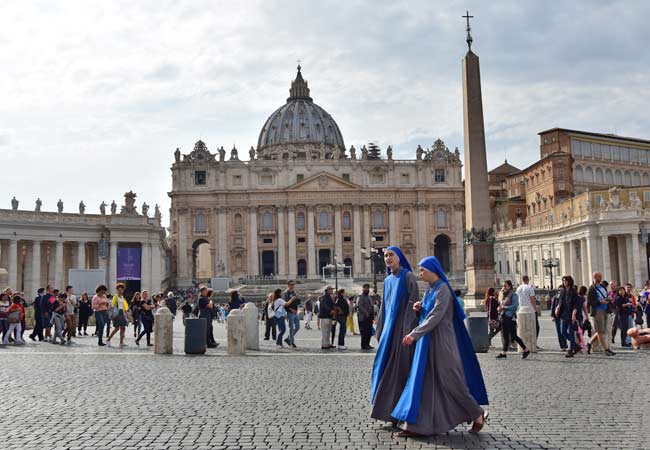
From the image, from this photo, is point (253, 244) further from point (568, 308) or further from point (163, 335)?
point (568, 308)

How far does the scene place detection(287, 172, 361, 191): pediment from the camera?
74.3 meters

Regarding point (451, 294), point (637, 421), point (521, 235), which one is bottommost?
point (637, 421)

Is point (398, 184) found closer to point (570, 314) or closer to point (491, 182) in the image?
point (491, 182)

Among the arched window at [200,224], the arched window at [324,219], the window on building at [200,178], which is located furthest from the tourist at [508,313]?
the window on building at [200,178]

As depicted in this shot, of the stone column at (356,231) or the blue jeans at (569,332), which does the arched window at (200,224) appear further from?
the blue jeans at (569,332)

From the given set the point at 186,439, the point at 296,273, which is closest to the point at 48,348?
the point at 186,439

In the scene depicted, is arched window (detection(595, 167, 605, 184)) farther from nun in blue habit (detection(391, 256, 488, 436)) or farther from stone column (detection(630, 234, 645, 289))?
nun in blue habit (detection(391, 256, 488, 436))

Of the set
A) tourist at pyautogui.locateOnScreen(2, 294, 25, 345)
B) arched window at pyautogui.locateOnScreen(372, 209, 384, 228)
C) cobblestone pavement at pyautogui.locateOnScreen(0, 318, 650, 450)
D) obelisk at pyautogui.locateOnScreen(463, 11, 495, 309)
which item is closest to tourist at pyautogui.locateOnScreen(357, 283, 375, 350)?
cobblestone pavement at pyautogui.locateOnScreen(0, 318, 650, 450)

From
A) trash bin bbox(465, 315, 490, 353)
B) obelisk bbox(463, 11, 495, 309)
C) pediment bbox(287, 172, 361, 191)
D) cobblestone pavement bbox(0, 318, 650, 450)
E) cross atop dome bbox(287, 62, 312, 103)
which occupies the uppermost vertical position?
cross atop dome bbox(287, 62, 312, 103)

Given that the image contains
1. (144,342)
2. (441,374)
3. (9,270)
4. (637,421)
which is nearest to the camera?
(441,374)

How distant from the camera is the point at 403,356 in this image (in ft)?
22.4

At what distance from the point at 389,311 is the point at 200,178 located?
69.5m

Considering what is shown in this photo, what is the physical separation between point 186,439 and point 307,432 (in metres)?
1.14

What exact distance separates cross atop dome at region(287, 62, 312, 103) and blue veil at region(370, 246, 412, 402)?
101 metres
